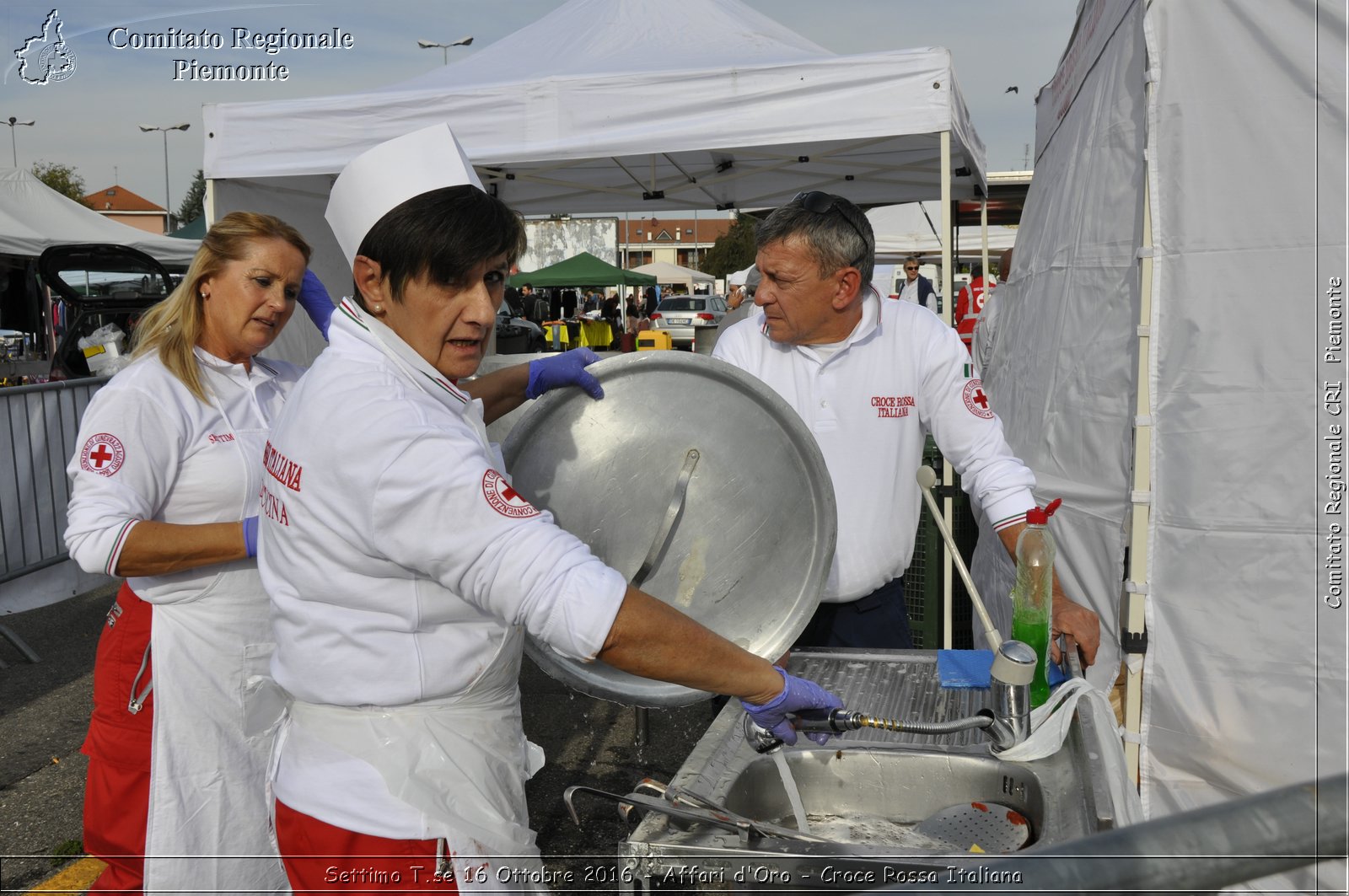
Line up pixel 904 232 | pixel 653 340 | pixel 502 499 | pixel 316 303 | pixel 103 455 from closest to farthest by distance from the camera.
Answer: pixel 502 499, pixel 103 455, pixel 316 303, pixel 653 340, pixel 904 232

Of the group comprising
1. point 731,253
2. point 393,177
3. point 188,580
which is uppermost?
point 731,253

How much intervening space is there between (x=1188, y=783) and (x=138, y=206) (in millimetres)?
49996

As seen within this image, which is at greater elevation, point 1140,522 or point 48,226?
point 48,226

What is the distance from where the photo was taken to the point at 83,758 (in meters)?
3.90

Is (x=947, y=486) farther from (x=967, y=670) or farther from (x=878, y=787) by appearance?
(x=878, y=787)

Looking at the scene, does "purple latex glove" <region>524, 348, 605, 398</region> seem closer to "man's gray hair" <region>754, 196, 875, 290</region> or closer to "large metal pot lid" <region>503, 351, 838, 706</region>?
"large metal pot lid" <region>503, 351, 838, 706</region>

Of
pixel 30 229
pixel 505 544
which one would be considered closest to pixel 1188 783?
pixel 505 544

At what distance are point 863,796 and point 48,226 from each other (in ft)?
45.9

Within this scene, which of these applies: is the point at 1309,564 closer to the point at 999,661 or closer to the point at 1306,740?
the point at 1306,740

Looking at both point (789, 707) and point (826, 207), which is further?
point (826, 207)

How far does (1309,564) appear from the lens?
2.79 metres

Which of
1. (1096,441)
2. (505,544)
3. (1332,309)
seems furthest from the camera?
(1096,441)

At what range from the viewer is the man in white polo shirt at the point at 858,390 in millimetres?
2414

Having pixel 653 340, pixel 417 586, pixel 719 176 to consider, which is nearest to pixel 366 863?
pixel 417 586
